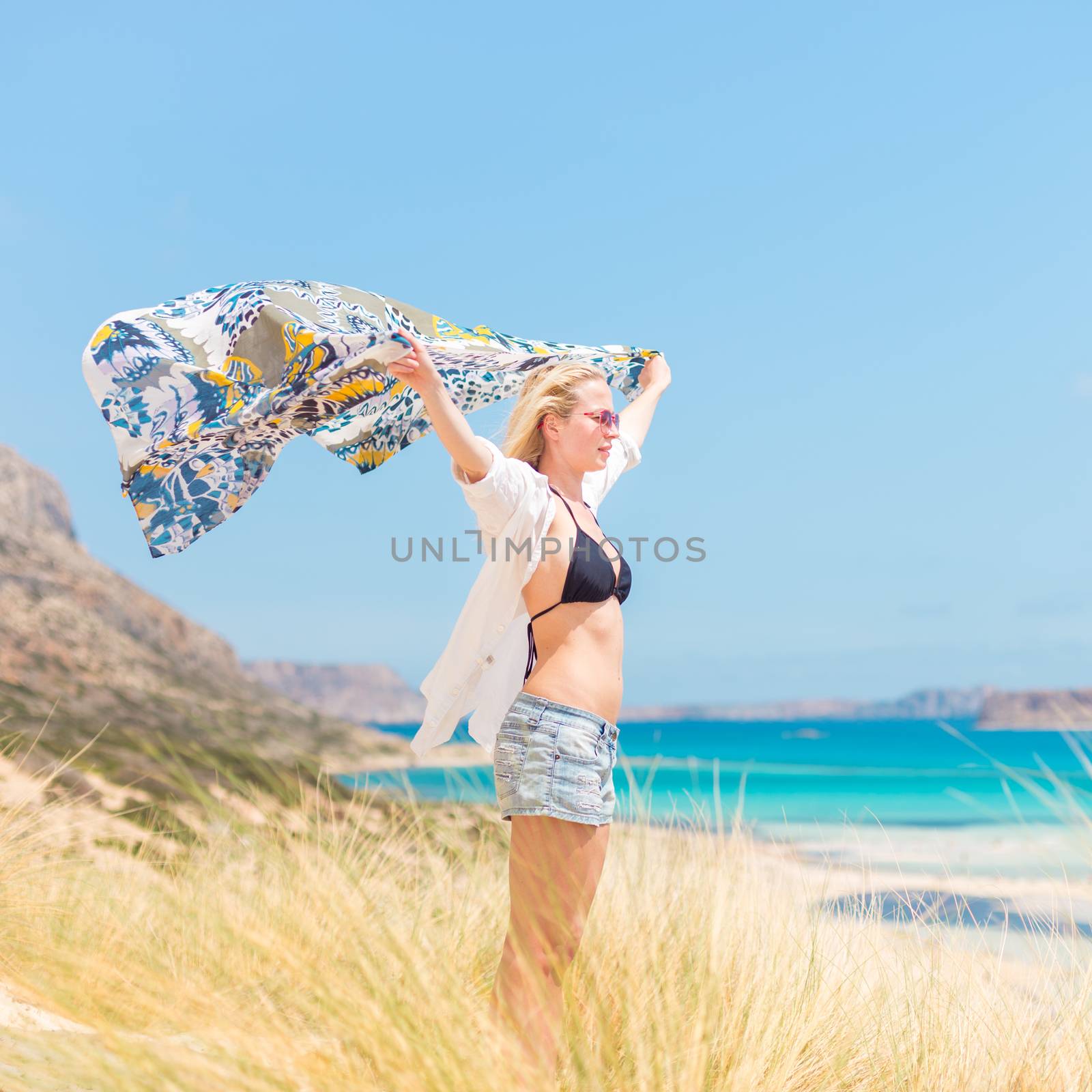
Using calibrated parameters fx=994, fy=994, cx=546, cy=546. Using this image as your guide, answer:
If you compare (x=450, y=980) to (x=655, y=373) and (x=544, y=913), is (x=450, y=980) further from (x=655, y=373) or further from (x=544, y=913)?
(x=655, y=373)

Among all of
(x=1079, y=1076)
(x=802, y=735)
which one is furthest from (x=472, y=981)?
(x=802, y=735)

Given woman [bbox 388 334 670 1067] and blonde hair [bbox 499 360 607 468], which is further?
blonde hair [bbox 499 360 607 468]

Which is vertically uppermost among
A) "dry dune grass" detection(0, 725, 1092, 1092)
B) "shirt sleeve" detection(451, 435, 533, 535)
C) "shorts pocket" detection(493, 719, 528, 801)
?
"shirt sleeve" detection(451, 435, 533, 535)

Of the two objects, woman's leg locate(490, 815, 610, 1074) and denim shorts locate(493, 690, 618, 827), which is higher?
denim shorts locate(493, 690, 618, 827)

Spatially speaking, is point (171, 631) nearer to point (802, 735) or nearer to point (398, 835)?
Answer: point (398, 835)

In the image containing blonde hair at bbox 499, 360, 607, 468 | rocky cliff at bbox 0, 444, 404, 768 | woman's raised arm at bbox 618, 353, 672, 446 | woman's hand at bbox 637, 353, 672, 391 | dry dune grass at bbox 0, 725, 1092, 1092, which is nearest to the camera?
dry dune grass at bbox 0, 725, 1092, 1092

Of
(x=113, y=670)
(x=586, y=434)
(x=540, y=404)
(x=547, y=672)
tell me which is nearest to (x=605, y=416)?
(x=586, y=434)

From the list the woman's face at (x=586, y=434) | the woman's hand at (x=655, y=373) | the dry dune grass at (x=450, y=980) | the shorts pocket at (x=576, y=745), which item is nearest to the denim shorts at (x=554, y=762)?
the shorts pocket at (x=576, y=745)

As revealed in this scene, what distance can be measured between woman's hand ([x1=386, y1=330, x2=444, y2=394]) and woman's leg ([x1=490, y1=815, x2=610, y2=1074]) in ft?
3.98

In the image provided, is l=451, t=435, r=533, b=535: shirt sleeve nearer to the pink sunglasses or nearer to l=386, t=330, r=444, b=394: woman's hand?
l=386, t=330, r=444, b=394: woman's hand

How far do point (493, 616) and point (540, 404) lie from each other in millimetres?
683

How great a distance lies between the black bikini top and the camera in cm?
284

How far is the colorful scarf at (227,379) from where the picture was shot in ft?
9.82

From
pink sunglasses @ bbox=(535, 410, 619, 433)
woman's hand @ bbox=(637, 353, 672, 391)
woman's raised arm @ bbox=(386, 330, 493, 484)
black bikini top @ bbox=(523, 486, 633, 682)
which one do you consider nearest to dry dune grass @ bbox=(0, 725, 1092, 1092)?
black bikini top @ bbox=(523, 486, 633, 682)
